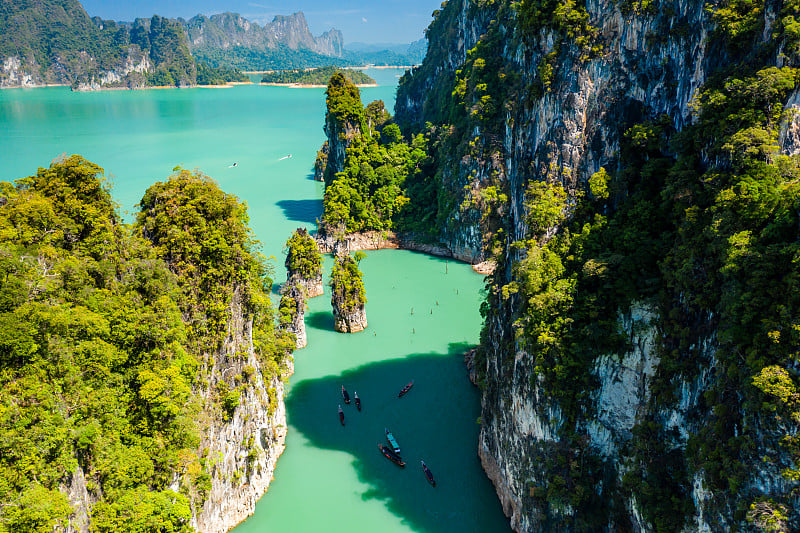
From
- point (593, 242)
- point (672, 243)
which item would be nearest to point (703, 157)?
point (672, 243)

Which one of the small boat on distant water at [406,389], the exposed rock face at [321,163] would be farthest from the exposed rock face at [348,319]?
the exposed rock face at [321,163]

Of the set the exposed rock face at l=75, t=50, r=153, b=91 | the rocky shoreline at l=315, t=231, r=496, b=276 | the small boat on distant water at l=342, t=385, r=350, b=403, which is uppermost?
the exposed rock face at l=75, t=50, r=153, b=91

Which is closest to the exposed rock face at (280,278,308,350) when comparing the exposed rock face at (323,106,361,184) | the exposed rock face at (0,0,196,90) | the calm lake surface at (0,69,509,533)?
the calm lake surface at (0,69,509,533)

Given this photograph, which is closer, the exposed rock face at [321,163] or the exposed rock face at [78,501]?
the exposed rock face at [78,501]

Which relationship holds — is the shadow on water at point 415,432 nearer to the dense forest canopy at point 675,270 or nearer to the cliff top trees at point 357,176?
the dense forest canopy at point 675,270

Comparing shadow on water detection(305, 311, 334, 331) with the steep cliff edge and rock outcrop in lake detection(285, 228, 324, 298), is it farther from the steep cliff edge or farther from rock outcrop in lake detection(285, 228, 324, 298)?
the steep cliff edge

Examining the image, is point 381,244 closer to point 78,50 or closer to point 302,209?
point 302,209
